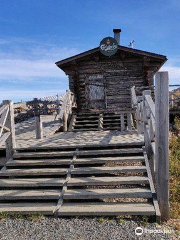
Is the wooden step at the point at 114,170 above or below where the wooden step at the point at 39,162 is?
below

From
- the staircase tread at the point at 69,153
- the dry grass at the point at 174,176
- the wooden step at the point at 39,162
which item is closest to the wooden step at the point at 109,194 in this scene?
the dry grass at the point at 174,176

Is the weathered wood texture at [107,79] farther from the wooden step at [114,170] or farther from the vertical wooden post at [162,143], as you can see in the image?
the vertical wooden post at [162,143]

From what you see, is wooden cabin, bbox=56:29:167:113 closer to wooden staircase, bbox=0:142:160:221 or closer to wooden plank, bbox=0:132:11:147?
wooden staircase, bbox=0:142:160:221

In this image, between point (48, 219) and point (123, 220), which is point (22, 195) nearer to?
point (48, 219)

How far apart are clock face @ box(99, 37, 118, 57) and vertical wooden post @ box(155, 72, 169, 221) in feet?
32.3

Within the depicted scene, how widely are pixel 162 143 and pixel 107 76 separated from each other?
34.7 ft

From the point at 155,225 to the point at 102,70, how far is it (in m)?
11.6

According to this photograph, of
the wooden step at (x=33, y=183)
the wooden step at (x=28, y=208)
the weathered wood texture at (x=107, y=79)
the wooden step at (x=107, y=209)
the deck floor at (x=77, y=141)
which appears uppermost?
the weathered wood texture at (x=107, y=79)

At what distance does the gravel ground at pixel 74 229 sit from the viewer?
3.41 meters

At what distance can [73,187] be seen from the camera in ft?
16.5

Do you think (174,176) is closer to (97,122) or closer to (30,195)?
(30,195)

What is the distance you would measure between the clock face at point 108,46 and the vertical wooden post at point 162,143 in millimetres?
9837

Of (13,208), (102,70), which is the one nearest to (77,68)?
(102,70)

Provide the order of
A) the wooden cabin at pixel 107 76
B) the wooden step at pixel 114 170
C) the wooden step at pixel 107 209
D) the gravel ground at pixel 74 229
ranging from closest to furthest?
the gravel ground at pixel 74 229 < the wooden step at pixel 107 209 < the wooden step at pixel 114 170 < the wooden cabin at pixel 107 76
